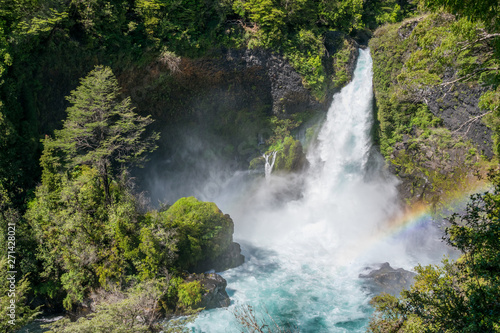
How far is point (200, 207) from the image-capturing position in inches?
659

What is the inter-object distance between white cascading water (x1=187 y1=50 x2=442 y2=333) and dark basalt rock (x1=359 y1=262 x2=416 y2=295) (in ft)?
2.15

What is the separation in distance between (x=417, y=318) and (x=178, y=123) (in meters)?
20.6

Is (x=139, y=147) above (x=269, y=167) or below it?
below

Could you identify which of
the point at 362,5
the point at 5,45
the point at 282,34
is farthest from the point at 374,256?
the point at 5,45

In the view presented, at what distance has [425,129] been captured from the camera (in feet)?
62.2


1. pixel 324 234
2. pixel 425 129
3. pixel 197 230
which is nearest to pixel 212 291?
pixel 197 230

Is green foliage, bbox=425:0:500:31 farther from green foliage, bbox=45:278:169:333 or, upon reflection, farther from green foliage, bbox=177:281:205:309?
green foliage, bbox=177:281:205:309

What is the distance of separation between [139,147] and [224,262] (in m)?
7.29

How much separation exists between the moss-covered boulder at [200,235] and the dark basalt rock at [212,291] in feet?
3.60

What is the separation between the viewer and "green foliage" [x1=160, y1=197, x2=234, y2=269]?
15.5 meters

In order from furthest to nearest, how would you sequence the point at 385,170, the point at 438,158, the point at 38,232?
the point at 385,170 → the point at 438,158 → the point at 38,232

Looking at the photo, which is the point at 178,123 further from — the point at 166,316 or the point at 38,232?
the point at 166,316

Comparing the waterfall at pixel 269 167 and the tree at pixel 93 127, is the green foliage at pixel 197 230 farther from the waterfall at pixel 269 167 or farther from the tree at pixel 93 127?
the waterfall at pixel 269 167

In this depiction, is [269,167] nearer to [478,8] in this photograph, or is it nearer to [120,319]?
[120,319]
